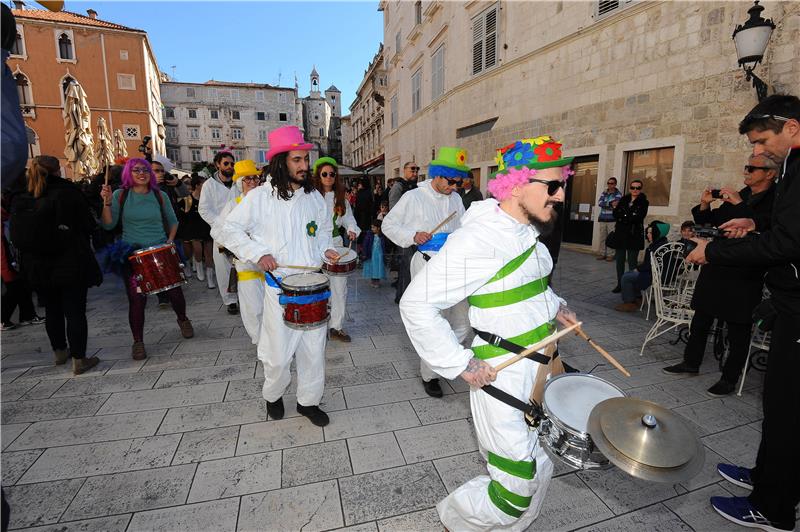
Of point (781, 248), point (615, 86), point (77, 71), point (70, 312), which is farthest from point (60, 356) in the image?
point (77, 71)

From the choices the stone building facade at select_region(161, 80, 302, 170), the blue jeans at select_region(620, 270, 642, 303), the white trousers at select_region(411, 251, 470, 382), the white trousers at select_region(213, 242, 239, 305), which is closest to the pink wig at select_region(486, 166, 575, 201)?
the white trousers at select_region(411, 251, 470, 382)

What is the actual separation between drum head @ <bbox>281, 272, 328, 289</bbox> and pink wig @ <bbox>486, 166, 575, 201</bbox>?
4.99 feet

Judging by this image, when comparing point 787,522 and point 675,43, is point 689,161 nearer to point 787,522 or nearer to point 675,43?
point 675,43

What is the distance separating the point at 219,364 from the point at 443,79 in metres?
16.4

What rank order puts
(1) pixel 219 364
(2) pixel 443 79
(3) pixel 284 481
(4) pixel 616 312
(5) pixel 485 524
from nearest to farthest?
(5) pixel 485 524, (3) pixel 284 481, (1) pixel 219 364, (4) pixel 616 312, (2) pixel 443 79

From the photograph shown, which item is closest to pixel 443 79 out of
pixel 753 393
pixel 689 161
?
pixel 689 161

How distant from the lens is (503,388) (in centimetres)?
182

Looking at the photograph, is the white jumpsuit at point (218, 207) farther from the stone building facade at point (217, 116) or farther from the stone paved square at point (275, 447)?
the stone building facade at point (217, 116)

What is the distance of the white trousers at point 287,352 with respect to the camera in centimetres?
309

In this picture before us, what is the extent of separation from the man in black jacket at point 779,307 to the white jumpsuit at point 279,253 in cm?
275

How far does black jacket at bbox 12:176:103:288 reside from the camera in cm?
386

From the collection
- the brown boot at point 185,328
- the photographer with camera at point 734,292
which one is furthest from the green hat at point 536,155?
the brown boot at point 185,328

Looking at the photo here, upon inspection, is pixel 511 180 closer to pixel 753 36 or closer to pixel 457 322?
pixel 457 322

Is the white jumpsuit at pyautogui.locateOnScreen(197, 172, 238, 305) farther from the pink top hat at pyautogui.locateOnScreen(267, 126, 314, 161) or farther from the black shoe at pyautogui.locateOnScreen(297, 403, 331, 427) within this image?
the black shoe at pyautogui.locateOnScreen(297, 403, 331, 427)
